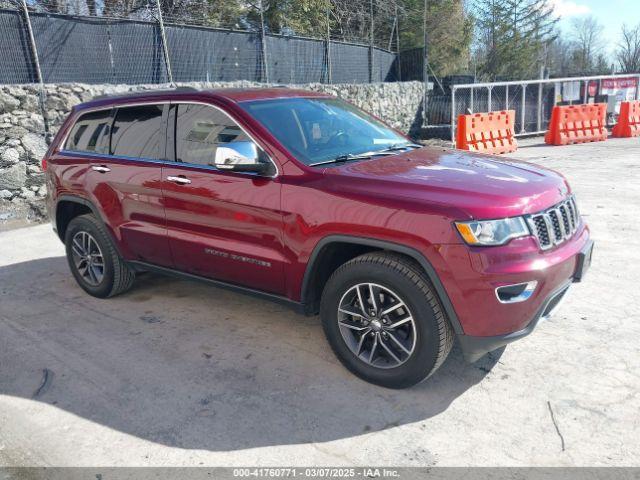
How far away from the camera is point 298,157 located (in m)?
→ 3.59

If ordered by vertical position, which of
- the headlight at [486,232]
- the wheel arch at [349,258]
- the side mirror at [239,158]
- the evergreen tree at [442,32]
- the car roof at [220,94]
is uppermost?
the evergreen tree at [442,32]

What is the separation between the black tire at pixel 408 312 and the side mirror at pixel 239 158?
887 millimetres

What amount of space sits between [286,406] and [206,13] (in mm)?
13908

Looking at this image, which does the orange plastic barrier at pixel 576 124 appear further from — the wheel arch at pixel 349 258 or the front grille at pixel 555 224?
the wheel arch at pixel 349 258

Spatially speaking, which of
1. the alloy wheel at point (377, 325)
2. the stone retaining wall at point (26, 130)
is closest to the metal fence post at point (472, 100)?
the stone retaining wall at point (26, 130)

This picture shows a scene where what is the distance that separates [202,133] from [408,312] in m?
2.11

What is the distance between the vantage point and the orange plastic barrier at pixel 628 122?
16.4 metres

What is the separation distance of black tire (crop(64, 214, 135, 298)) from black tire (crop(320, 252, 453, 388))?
2363mm

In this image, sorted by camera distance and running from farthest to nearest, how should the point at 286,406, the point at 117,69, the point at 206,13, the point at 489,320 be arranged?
the point at 206,13 < the point at 117,69 < the point at 286,406 < the point at 489,320

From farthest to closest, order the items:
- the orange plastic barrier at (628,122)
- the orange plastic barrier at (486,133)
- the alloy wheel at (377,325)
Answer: the orange plastic barrier at (628,122), the orange plastic barrier at (486,133), the alloy wheel at (377,325)

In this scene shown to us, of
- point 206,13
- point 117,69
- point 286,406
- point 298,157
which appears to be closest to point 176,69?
point 117,69

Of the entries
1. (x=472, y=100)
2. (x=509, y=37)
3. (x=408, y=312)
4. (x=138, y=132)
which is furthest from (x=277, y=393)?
(x=509, y=37)

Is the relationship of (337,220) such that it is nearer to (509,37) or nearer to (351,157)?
(351,157)

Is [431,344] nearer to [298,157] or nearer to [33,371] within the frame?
[298,157]
